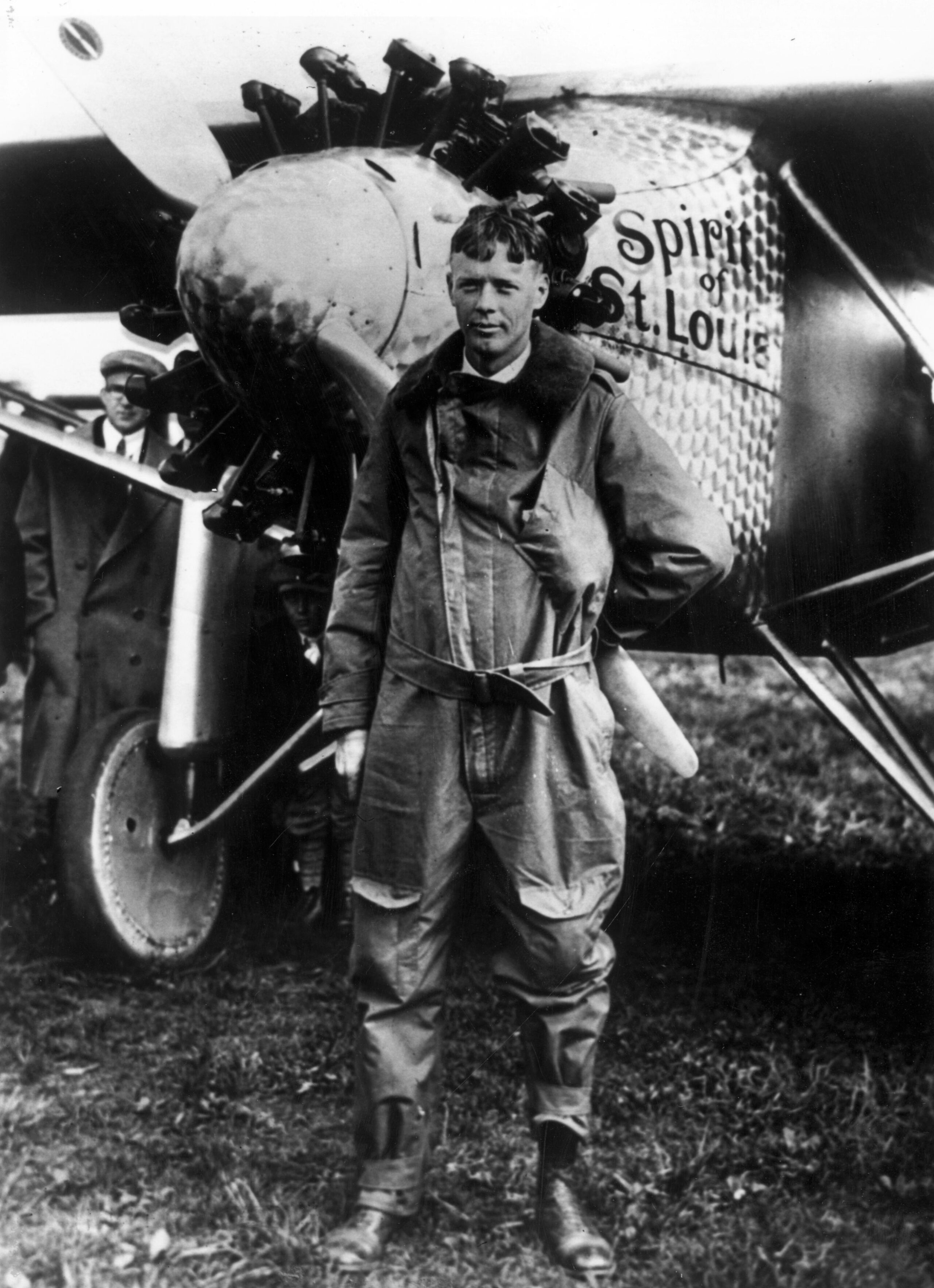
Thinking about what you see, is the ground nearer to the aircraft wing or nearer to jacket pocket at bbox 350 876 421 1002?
jacket pocket at bbox 350 876 421 1002

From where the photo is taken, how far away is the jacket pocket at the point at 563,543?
2400 mm

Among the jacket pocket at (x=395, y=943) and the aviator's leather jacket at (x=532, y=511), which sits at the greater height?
the aviator's leather jacket at (x=532, y=511)

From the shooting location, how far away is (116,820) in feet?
13.6

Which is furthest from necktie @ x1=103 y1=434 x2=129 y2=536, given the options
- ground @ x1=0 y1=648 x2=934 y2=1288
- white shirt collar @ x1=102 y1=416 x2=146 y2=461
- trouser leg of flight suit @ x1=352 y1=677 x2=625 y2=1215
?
trouser leg of flight suit @ x1=352 y1=677 x2=625 y2=1215

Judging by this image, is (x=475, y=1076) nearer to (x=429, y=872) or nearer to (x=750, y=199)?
(x=429, y=872)

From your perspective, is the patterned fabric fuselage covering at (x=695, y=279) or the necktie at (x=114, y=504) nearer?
the patterned fabric fuselage covering at (x=695, y=279)

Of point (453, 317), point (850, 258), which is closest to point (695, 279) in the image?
→ point (850, 258)

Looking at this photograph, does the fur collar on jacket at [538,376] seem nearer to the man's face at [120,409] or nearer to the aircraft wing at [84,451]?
the aircraft wing at [84,451]

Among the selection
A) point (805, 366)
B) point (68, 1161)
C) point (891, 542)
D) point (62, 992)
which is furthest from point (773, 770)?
point (68, 1161)

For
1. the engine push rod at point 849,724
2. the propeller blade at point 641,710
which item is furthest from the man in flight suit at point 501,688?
the engine push rod at point 849,724

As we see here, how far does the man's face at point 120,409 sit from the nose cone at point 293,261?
2160mm

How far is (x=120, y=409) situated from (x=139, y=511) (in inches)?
15.7

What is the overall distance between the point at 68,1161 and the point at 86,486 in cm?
283

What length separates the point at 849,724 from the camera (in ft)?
11.1
